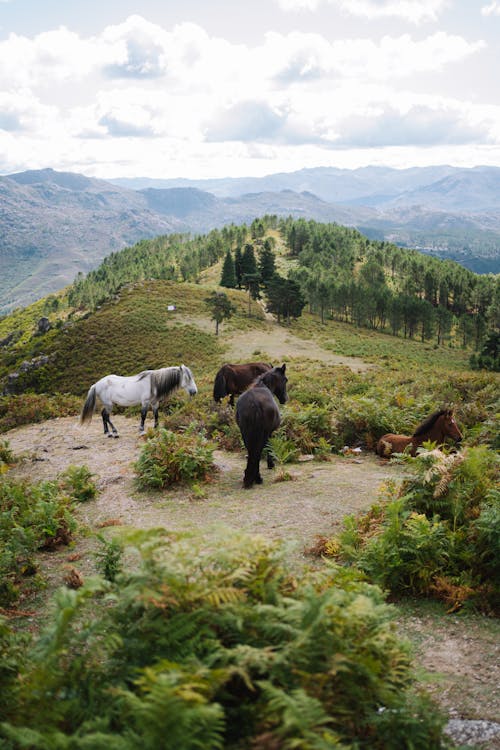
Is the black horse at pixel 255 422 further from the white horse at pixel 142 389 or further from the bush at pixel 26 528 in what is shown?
the white horse at pixel 142 389

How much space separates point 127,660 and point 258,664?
1.03m

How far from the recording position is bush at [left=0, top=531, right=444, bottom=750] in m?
2.80

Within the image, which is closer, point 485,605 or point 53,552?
point 485,605

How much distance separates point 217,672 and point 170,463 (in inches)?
330

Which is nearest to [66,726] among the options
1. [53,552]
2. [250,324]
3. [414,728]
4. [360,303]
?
[414,728]

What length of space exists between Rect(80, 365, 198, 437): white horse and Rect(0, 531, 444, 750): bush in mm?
13864

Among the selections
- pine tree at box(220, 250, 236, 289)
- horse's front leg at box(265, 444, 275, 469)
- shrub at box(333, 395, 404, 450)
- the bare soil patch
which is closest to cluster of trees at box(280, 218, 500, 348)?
pine tree at box(220, 250, 236, 289)

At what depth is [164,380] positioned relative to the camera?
17.7 meters

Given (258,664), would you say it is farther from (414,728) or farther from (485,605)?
(485,605)

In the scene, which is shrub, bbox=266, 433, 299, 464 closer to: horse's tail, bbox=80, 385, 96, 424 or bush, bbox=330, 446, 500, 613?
bush, bbox=330, 446, 500, 613

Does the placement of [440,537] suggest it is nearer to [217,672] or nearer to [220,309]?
[217,672]

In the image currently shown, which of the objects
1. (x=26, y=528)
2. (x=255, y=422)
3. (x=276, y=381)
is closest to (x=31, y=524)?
(x=26, y=528)

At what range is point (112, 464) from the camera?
14086 millimetres

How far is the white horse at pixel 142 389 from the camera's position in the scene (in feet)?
58.2
